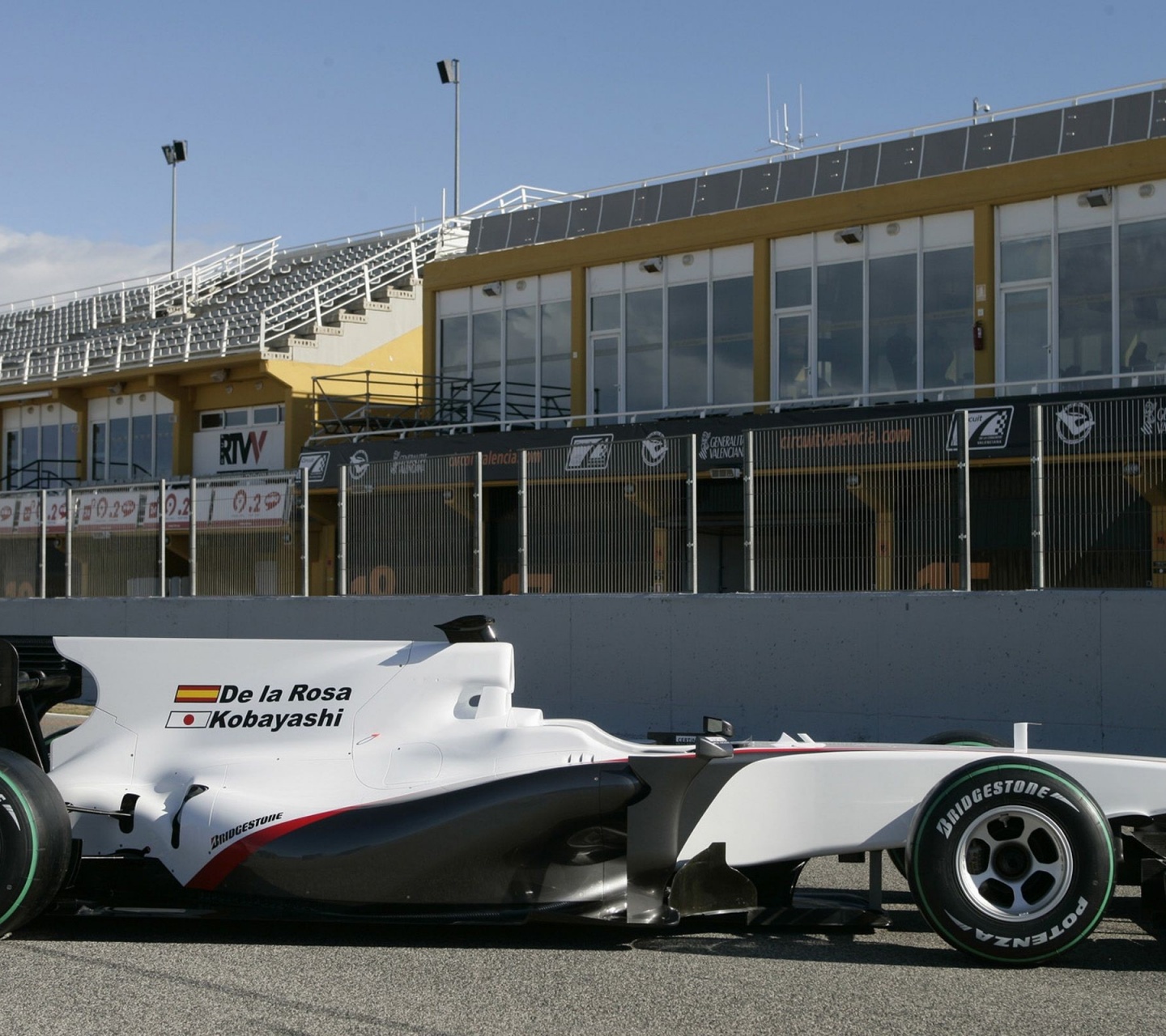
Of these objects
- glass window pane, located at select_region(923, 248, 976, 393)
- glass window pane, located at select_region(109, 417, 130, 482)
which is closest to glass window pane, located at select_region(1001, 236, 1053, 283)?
glass window pane, located at select_region(923, 248, 976, 393)

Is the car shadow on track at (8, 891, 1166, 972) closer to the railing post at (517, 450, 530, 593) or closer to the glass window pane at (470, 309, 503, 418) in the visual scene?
the railing post at (517, 450, 530, 593)

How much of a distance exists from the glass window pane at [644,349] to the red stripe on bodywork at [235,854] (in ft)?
74.7

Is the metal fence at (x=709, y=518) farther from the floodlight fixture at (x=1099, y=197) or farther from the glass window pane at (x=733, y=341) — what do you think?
the glass window pane at (x=733, y=341)

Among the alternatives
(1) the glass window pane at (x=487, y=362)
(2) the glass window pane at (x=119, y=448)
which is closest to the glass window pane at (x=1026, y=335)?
Answer: (1) the glass window pane at (x=487, y=362)

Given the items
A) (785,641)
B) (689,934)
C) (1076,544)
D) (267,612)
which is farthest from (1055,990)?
(267,612)

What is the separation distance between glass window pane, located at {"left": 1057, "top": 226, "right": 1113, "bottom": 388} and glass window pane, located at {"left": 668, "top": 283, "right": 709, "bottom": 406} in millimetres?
7015

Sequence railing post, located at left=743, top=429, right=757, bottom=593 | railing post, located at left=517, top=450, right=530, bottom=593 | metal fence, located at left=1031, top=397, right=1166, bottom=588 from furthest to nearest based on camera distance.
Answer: railing post, located at left=517, top=450, right=530, bottom=593 → railing post, located at left=743, top=429, right=757, bottom=593 → metal fence, located at left=1031, top=397, right=1166, bottom=588

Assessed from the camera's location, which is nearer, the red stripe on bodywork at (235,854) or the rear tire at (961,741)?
the red stripe on bodywork at (235,854)

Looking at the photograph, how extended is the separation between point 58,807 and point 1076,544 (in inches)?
362

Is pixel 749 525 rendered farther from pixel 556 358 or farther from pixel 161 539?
pixel 556 358

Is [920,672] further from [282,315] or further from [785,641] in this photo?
[282,315]

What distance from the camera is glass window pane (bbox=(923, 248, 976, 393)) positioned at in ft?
81.6

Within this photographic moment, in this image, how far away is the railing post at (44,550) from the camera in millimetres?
21844

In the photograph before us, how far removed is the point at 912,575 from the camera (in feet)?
44.9
